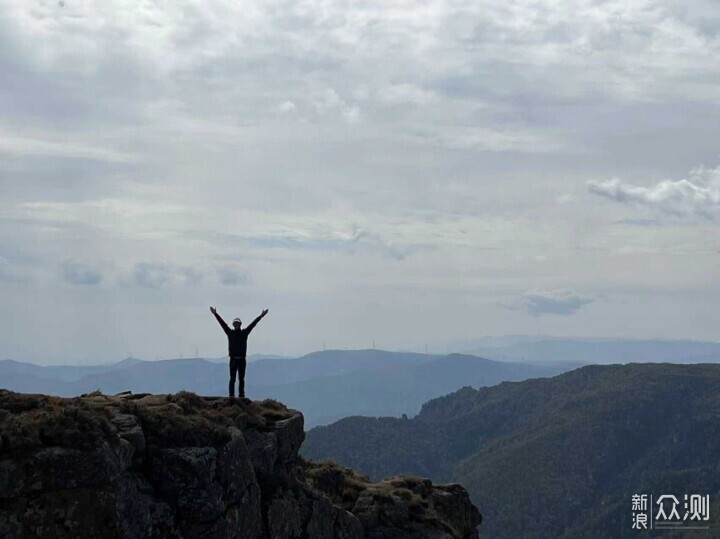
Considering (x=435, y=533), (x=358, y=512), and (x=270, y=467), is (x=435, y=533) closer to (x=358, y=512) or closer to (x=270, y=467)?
(x=358, y=512)

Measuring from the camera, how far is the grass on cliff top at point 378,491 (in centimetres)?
4616

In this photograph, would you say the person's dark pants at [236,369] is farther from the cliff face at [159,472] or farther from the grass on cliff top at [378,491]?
the grass on cliff top at [378,491]

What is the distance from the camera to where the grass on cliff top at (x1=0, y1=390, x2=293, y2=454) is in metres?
29.0

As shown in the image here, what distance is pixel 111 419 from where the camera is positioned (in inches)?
1280

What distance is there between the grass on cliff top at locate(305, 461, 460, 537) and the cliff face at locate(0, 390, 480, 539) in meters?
1.85

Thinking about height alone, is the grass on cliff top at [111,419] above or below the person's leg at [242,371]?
below

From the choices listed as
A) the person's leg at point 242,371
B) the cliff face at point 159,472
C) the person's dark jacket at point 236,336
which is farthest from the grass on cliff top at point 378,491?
the person's dark jacket at point 236,336

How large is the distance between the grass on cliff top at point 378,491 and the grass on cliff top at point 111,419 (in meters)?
7.36

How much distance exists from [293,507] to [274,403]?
25.8 ft

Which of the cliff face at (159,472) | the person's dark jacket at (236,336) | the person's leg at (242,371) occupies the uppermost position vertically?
the person's dark jacket at (236,336)

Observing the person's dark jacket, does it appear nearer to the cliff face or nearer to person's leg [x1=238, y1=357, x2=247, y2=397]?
person's leg [x1=238, y1=357, x2=247, y2=397]

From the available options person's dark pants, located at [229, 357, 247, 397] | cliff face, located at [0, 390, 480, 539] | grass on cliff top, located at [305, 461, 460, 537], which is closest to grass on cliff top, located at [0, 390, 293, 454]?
cliff face, located at [0, 390, 480, 539]

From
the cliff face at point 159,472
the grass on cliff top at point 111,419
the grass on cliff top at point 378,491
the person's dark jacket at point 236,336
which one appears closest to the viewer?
the cliff face at point 159,472

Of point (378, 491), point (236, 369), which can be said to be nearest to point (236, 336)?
point (236, 369)
